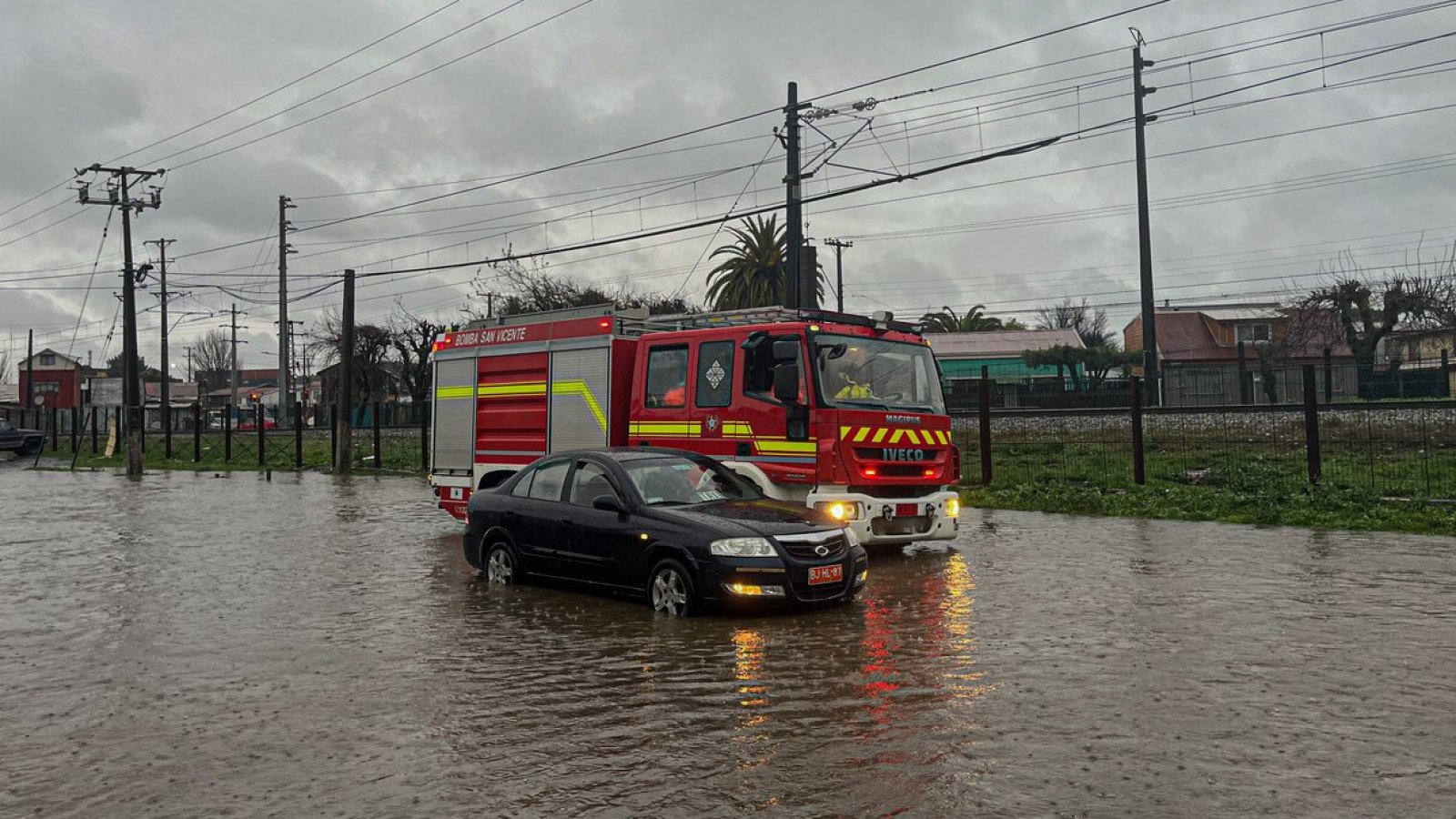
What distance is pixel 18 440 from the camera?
146 feet

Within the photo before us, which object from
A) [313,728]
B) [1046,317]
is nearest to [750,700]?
[313,728]

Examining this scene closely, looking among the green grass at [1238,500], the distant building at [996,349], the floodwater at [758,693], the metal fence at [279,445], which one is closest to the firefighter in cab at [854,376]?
the floodwater at [758,693]

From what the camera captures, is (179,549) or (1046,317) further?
(1046,317)

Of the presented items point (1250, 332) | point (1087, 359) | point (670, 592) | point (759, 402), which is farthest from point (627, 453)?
point (1250, 332)

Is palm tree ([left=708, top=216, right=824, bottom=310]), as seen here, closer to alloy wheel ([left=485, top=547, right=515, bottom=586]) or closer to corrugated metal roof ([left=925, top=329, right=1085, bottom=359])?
corrugated metal roof ([left=925, top=329, right=1085, bottom=359])

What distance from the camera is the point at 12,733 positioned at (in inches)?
247

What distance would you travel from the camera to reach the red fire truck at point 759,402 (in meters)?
12.3

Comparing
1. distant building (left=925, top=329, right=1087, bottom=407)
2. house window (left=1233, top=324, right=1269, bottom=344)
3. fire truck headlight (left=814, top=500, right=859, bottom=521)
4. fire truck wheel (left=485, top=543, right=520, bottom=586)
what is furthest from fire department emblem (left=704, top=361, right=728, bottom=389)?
house window (left=1233, top=324, right=1269, bottom=344)

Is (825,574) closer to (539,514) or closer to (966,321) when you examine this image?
(539,514)

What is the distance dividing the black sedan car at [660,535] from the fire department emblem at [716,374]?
1.94 meters

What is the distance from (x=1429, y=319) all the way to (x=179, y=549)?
157ft

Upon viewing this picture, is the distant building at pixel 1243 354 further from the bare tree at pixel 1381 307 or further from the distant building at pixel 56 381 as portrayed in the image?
the distant building at pixel 56 381

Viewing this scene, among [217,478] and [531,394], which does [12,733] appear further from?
[217,478]

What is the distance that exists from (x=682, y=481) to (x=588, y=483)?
0.85m
